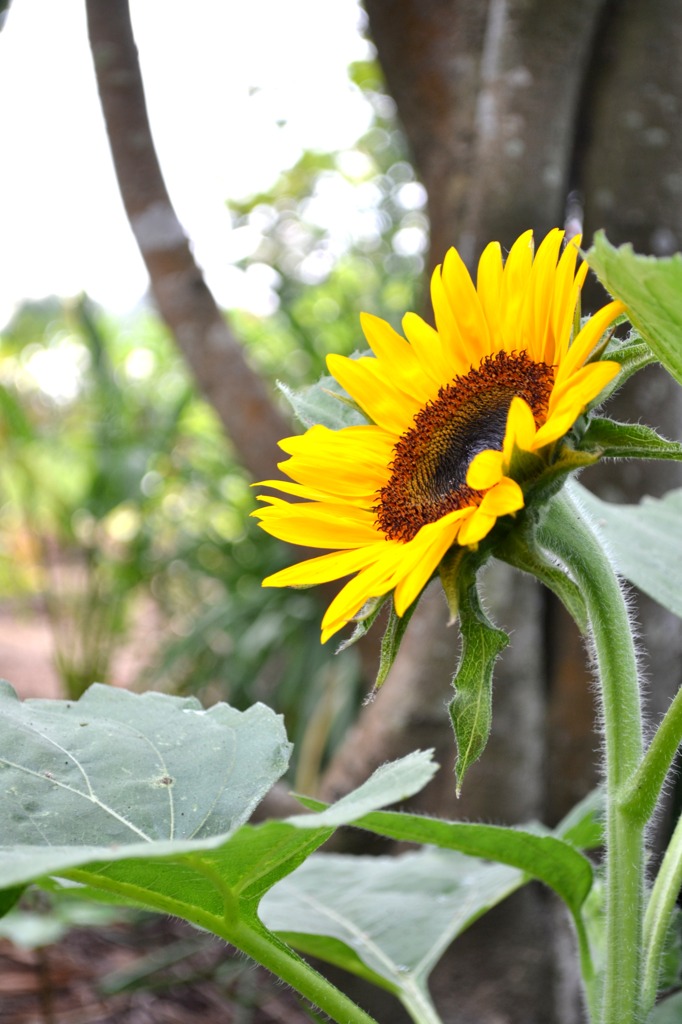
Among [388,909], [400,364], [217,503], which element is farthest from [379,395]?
[217,503]

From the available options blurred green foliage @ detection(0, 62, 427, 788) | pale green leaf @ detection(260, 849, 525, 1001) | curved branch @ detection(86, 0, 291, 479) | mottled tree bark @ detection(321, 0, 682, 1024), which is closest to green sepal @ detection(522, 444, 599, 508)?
pale green leaf @ detection(260, 849, 525, 1001)

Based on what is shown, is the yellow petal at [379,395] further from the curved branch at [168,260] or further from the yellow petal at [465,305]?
the curved branch at [168,260]

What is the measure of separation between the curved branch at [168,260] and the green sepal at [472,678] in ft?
4.09

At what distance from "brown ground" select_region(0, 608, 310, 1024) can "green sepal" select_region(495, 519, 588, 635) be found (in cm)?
112

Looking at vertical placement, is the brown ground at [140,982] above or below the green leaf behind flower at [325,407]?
below

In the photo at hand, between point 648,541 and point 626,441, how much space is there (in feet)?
0.99

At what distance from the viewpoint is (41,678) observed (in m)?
4.49

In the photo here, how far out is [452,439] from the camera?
2.03ft

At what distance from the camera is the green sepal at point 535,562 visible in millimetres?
510

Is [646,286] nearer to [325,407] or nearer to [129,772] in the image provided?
[325,407]

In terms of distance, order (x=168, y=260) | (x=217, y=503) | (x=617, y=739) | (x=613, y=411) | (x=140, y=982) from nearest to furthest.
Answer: (x=617, y=739)
(x=613, y=411)
(x=140, y=982)
(x=168, y=260)
(x=217, y=503)

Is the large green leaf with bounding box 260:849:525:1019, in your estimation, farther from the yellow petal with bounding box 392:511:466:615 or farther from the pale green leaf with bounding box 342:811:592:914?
the yellow petal with bounding box 392:511:466:615

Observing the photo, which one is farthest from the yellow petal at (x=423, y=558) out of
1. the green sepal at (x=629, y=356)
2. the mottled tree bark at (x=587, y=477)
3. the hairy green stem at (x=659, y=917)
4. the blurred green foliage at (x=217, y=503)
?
the blurred green foliage at (x=217, y=503)

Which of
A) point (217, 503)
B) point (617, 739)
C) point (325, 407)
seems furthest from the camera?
point (217, 503)
